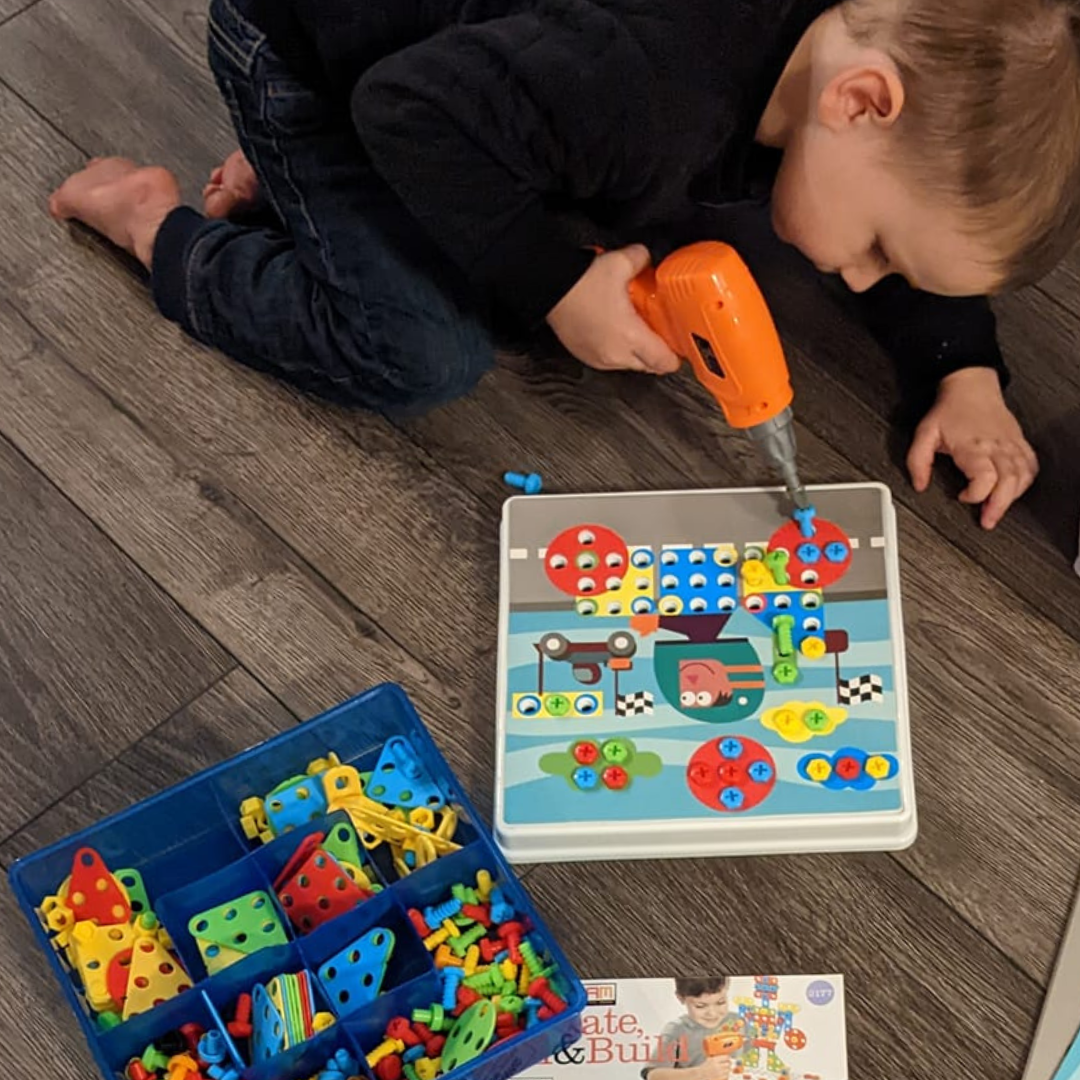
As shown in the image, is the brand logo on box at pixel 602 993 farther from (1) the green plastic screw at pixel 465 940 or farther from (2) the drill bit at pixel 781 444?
(2) the drill bit at pixel 781 444

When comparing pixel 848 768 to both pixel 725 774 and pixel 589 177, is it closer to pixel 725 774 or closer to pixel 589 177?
pixel 725 774

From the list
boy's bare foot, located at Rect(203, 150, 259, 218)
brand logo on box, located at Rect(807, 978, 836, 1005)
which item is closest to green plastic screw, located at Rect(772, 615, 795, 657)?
brand logo on box, located at Rect(807, 978, 836, 1005)

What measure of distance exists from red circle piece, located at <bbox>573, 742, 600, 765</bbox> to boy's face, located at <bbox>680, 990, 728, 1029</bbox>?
16cm

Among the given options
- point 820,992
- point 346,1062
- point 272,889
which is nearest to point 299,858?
point 272,889

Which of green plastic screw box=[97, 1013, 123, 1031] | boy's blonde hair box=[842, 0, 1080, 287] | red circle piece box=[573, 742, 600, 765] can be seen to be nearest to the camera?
boy's blonde hair box=[842, 0, 1080, 287]

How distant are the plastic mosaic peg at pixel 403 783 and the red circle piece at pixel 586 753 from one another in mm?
94

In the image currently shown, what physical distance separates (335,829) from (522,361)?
408 mm

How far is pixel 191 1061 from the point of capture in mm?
910

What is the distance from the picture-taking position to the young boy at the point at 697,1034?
37.4 inches

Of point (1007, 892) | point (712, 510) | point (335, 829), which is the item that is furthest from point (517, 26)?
point (1007, 892)

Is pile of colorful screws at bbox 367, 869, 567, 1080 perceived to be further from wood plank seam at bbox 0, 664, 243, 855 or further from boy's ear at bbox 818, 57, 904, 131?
boy's ear at bbox 818, 57, 904, 131

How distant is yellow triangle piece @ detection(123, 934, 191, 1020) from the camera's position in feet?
3.04

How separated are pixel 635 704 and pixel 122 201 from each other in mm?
569

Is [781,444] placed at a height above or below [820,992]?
above
